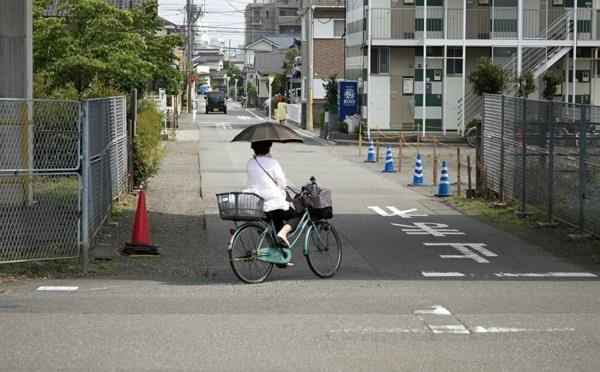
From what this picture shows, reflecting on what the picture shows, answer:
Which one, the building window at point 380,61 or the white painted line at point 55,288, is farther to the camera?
the building window at point 380,61

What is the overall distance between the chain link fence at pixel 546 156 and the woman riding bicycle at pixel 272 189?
5340 millimetres

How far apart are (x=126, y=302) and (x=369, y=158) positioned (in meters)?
23.4

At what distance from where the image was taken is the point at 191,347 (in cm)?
754

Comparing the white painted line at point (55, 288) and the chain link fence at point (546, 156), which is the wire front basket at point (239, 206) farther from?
the chain link fence at point (546, 156)

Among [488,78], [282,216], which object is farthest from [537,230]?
[488,78]

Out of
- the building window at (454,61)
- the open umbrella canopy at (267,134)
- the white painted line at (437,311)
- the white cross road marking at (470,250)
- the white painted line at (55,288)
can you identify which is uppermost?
the building window at (454,61)

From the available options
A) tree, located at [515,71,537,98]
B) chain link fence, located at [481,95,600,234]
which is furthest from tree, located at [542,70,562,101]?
chain link fence, located at [481,95,600,234]

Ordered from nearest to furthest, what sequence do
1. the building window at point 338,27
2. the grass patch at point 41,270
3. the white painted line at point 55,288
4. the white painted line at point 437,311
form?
the white painted line at point 437,311, the white painted line at point 55,288, the grass patch at point 41,270, the building window at point 338,27

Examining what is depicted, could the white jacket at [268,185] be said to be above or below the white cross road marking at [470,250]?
above

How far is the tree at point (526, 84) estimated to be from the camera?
130ft

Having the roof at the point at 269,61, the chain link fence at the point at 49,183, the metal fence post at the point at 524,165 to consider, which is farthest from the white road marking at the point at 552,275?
the roof at the point at 269,61

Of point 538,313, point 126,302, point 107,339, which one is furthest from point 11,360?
point 538,313

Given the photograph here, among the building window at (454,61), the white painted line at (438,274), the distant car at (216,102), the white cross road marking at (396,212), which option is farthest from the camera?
the distant car at (216,102)

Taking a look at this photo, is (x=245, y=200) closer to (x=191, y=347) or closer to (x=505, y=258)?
(x=191, y=347)
